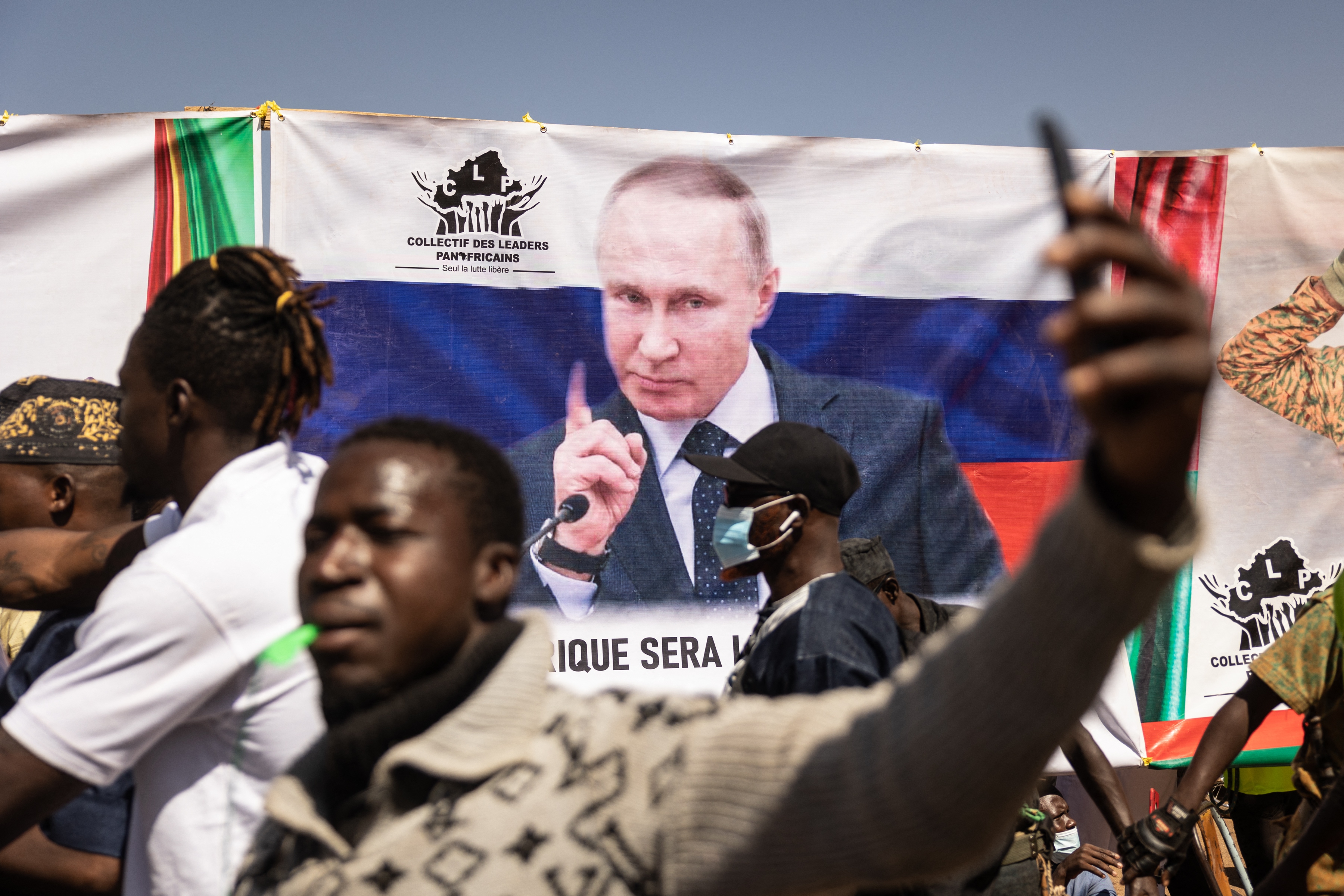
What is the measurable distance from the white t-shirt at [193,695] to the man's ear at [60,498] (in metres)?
1.03

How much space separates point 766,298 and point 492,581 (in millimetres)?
3292

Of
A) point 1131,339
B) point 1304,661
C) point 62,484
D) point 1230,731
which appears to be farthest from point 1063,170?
point 1230,731

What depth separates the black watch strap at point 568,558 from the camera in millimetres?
4133

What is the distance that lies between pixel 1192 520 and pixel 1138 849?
9.56 ft

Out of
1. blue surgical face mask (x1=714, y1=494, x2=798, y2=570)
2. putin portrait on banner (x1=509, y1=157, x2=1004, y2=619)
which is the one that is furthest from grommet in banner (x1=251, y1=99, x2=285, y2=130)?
blue surgical face mask (x1=714, y1=494, x2=798, y2=570)

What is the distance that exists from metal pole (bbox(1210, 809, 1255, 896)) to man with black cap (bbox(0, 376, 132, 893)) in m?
4.56

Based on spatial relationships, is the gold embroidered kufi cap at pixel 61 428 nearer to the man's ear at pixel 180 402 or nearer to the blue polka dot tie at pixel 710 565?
the man's ear at pixel 180 402

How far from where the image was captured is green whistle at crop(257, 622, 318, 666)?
5.03 feet

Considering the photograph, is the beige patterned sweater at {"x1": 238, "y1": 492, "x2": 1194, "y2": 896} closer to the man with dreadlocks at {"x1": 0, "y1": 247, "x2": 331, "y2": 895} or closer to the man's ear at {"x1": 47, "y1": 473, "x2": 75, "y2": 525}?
the man with dreadlocks at {"x1": 0, "y1": 247, "x2": 331, "y2": 895}

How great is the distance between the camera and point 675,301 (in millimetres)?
4270

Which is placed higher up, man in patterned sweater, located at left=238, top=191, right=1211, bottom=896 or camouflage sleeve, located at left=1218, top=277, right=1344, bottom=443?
camouflage sleeve, located at left=1218, top=277, right=1344, bottom=443

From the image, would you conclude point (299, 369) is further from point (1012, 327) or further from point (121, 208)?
point (1012, 327)

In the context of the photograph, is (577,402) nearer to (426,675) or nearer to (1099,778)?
(1099,778)

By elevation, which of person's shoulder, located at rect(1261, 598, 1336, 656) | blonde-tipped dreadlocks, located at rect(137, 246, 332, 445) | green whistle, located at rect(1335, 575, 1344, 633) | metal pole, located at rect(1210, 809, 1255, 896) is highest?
blonde-tipped dreadlocks, located at rect(137, 246, 332, 445)
